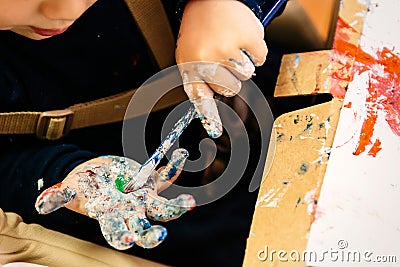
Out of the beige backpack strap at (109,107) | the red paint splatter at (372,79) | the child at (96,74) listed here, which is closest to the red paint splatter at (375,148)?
the red paint splatter at (372,79)

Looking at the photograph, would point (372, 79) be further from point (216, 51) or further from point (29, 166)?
point (29, 166)

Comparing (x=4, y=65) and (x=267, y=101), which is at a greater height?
(x=4, y=65)

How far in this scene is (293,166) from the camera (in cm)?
51

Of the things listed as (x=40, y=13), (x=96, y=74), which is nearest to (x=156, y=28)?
(x=96, y=74)

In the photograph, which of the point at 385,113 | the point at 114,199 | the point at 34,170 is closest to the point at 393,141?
the point at 385,113

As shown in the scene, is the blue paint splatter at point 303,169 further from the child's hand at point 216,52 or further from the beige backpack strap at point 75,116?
the beige backpack strap at point 75,116

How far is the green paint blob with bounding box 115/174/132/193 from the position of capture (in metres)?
0.50

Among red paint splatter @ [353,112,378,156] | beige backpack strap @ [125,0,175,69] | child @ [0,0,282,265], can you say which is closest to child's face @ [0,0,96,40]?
child @ [0,0,282,265]

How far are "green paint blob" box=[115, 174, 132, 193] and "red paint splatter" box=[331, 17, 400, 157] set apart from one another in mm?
207

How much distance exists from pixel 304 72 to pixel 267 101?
0.22 ft

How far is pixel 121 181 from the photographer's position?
51cm

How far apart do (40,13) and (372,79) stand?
1.00ft

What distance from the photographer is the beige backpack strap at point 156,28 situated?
0.59 meters

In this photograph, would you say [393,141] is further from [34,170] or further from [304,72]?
[34,170]
